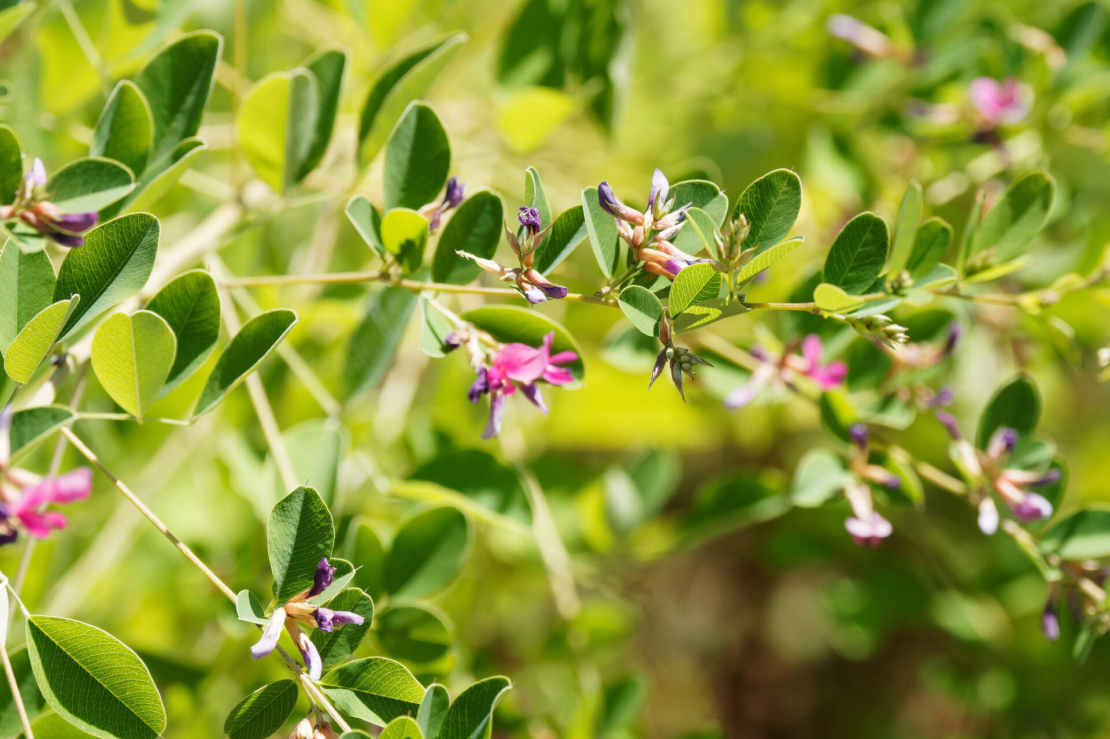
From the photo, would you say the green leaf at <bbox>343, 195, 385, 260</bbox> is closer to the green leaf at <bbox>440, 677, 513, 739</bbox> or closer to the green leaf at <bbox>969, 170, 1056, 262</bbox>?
the green leaf at <bbox>440, 677, 513, 739</bbox>

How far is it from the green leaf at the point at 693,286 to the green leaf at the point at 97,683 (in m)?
0.52

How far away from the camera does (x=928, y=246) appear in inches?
28.6

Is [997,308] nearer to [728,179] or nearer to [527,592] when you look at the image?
[728,179]

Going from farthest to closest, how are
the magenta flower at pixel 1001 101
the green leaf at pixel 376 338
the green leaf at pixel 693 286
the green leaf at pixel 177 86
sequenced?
1. the magenta flower at pixel 1001 101
2. the green leaf at pixel 376 338
3. the green leaf at pixel 177 86
4. the green leaf at pixel 693 286

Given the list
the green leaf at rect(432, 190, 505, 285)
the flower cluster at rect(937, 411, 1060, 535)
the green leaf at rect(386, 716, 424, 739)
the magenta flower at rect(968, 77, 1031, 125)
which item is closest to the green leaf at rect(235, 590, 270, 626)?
the green leaf at rect(386, 716, 424, 739)

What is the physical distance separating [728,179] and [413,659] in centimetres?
96

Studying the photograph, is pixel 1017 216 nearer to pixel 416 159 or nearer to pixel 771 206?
pixel 771 206

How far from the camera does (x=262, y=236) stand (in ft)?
4.18

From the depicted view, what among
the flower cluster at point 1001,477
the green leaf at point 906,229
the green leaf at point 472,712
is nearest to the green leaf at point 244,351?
the green leaf at point 472,712

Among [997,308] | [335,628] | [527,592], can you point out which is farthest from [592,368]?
[335,628]

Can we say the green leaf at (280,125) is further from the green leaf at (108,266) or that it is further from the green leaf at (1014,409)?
the green leaf at (1014,409)

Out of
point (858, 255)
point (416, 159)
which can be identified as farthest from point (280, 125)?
point (858, 255)

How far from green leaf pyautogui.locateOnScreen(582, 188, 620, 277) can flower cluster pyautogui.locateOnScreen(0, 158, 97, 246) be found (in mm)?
457

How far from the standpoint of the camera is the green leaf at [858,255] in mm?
682
